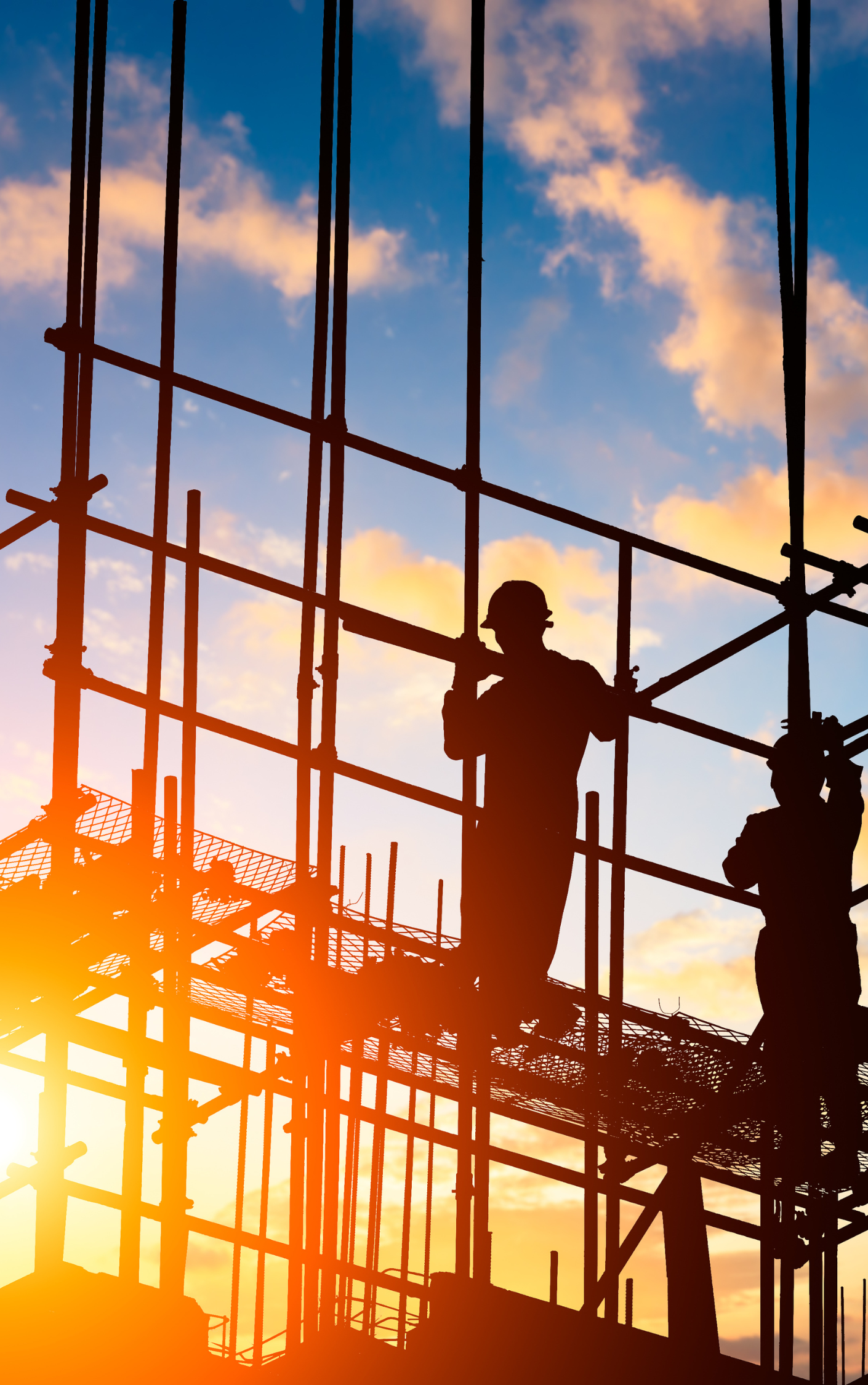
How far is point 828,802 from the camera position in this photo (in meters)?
6.99

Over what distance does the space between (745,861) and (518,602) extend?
191cm

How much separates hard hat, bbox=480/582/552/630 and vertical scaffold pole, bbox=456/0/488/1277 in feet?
0.45

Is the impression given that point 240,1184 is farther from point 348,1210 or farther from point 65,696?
point 65,696

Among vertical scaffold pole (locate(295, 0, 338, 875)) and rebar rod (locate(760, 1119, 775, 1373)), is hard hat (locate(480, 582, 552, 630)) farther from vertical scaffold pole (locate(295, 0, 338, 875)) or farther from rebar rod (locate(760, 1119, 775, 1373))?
rebar rod (locate(760, 1119, 775, 1373))

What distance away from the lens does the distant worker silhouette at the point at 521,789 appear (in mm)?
5629

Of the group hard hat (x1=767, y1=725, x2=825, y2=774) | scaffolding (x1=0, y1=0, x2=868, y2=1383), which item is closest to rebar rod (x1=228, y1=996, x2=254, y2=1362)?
scaffolding (x1=0, y1=0, x2=868, y2=1383)

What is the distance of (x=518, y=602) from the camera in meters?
5.86

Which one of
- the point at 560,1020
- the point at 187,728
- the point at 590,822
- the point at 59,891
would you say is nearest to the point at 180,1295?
the point at 59,891

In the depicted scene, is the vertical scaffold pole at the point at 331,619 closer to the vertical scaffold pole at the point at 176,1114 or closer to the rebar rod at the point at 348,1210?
the vertical scaffold pole at the point at 176,1114

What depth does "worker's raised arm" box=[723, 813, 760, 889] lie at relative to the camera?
6801 mm

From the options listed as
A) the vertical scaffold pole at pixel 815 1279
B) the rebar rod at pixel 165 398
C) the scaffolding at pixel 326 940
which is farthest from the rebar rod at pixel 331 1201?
the vertical scaffold pole at pixel 815 1279

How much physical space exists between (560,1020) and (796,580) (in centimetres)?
323

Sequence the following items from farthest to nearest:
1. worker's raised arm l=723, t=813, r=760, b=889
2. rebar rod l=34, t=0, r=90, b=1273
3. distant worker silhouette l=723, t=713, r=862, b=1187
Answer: worker's raised arm l=723, t=813, r=760, b=889, distant worker silhouette l=723, t=713, r=862, b=1187, rebar rod l=34, t=0, r=90, b=1273

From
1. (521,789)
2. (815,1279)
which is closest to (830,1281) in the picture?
(815,1279)
